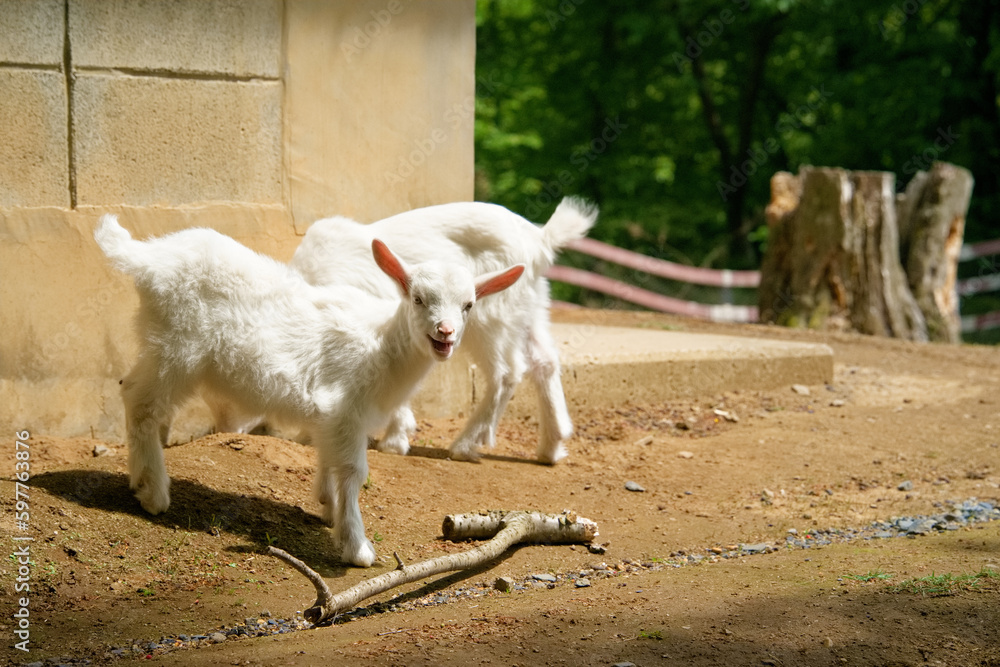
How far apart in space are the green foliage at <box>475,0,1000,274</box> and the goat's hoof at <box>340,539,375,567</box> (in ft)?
42.0

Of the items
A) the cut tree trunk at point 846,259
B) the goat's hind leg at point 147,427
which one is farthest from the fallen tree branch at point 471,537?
the cut tree trunk at point 846,259

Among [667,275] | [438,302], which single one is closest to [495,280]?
[438,302]

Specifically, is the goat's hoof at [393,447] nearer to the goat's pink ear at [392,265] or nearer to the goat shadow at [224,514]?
the goat shadow at [224,514]

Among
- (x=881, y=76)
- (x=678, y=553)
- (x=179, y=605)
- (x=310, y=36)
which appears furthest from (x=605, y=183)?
(x=179, y=605)

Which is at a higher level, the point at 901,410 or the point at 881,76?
the point at 881,76

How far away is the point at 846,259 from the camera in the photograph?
11227mm

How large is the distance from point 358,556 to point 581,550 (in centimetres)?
105

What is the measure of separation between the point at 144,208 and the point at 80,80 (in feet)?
2.29

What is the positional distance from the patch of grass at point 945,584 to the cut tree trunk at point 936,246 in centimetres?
817

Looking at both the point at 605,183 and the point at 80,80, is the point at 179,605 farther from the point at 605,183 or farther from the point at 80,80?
the point at 605,183

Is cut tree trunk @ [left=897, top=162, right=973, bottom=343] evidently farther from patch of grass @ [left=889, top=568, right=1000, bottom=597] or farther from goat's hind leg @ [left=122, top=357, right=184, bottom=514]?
goat's hind leg @ [left=122, top=357, right=184, bottom=514]

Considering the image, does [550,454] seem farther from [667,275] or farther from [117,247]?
[667,275]

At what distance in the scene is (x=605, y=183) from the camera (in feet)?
60.4

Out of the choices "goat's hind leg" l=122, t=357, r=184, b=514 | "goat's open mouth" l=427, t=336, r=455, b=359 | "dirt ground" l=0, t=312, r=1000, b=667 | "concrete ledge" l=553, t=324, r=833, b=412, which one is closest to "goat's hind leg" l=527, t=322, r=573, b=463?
"dirt ground" l=0, t=312, r=1000, b=667
